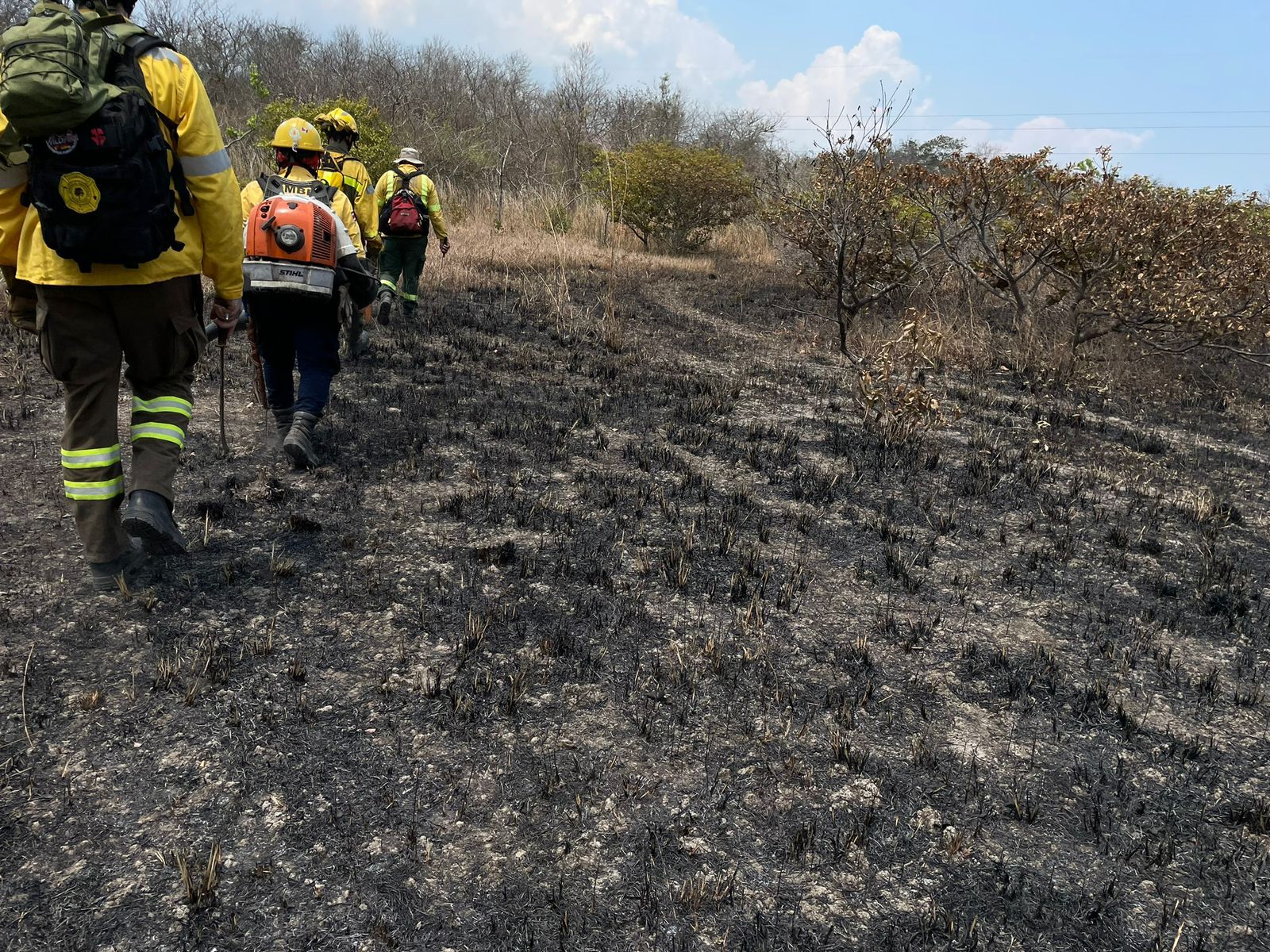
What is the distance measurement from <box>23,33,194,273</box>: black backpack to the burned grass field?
134cm

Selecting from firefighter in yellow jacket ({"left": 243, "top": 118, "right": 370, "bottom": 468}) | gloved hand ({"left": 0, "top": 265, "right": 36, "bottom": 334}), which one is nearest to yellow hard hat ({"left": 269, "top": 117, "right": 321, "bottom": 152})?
firefighter in yellow jacket ({"left": 243, "top": 118, "right": 370, "bottom": 468})

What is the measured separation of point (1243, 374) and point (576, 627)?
9169 mm

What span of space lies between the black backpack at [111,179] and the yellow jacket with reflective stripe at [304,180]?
1.58m

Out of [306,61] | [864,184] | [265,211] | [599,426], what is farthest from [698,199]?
[306,61]

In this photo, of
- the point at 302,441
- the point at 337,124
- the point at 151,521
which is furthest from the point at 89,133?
the point at 337,124

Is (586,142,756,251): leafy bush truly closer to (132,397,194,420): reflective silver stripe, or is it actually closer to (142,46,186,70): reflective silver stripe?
(142,46,186,70): reflective silver stripe

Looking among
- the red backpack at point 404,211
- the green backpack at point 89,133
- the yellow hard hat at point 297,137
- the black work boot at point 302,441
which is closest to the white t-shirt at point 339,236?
the yellow hard hat at point 297,137

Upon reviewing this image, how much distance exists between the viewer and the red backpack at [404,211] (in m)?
7.41

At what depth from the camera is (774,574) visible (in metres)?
3.88

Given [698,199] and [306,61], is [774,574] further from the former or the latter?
[306,61]

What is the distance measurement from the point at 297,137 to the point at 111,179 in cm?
228

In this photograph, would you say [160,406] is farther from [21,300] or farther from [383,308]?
[383,308]

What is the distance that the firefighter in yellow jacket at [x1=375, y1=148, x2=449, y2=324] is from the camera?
7.44 metres

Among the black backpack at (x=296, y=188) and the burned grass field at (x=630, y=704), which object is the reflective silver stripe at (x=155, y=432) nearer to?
the burned grass field at (x=630, y=704)
